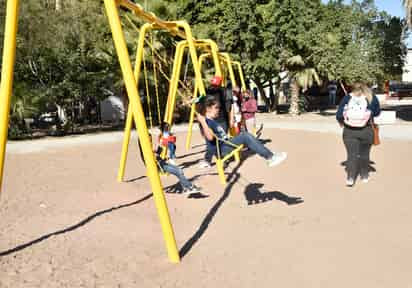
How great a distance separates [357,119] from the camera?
268 inches

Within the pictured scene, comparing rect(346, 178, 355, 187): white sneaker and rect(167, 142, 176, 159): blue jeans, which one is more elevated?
rect(167, 142, 176, 159): blue jeans

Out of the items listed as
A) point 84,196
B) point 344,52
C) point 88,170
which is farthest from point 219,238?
point 344,52

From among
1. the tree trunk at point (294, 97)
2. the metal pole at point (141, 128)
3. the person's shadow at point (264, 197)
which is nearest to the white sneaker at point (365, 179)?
the person's shadow at point (264, 197)

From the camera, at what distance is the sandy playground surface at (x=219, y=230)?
3.70m

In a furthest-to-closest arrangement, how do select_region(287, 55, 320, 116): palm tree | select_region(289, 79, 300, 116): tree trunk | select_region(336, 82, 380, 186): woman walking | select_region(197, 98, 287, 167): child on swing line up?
1. select_region(289, 79, 300, 116): tree trunk
2. select_region(287, 55, 320, 116): palm tree
3. select_region(336, 82, 380, 186): woman walking
4. select_region(197, 98, 287, 167): child on swing

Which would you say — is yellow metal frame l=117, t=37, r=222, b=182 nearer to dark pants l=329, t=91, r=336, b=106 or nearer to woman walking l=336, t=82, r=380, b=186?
woman walking l=336, t=82, r=380, b=186

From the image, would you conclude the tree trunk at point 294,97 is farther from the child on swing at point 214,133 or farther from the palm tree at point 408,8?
the child on swing at point 214,133

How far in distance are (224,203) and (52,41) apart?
39.7 feet

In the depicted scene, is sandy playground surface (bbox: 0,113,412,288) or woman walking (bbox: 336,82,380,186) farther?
woman walking (bbox: 336,82,380,186)

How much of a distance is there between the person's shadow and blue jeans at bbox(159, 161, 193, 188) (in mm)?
852

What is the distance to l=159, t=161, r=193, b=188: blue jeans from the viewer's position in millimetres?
6266

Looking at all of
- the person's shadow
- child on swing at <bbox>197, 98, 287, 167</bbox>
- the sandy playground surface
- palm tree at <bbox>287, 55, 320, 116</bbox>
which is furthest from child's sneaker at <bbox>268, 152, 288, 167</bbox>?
palm tree at <bbox>287, 55, 320, 116</bbox>

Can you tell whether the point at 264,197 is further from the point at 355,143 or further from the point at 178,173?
the point at 355,143

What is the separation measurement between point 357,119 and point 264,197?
183 centimetres
